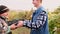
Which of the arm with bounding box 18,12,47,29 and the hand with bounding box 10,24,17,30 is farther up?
the arm with bounding box 18,12,47,29

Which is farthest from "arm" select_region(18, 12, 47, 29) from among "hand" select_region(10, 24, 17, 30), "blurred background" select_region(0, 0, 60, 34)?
"blurred background" select_region(0, 0, 60, 34)

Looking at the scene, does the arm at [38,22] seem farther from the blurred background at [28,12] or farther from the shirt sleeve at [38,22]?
the blurred background at [28,12]

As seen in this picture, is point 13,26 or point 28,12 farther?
point 28,12

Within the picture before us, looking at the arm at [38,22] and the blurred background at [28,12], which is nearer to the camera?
the arm at [38,22]

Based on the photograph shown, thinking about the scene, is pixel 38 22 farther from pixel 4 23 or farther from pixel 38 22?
pixel 4 23

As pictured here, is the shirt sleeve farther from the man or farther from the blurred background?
the blurred background

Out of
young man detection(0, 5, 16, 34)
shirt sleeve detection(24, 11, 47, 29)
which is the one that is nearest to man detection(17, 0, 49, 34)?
shirt sleeve detection(24, 11, 47, 29)

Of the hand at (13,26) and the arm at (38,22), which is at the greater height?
the arm at (38,22)

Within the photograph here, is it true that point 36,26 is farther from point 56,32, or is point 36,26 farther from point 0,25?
point 56,32

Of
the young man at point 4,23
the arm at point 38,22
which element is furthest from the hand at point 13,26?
the arm at point 38,22

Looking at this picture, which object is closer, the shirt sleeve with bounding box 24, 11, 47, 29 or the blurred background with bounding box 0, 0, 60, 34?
the shirt sleeve with bounding box 24, 11, 47, 29

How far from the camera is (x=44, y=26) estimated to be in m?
2.64

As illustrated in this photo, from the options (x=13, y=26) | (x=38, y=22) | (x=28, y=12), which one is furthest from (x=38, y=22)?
(x=28, y=12)

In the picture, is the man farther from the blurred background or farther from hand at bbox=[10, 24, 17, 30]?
the blurred background
